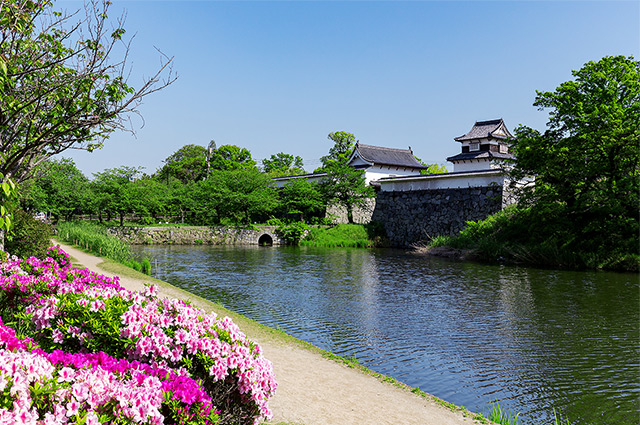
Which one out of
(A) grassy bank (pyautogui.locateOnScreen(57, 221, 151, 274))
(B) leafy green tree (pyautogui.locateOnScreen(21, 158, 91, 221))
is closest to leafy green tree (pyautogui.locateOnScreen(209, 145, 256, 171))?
(B) leafy green tree (pyautogui.locateOnScreen(21, 158, 91, 221))

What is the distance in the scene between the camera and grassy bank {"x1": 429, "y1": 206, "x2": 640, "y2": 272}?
17203 millimetres

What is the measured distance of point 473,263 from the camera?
20.3m

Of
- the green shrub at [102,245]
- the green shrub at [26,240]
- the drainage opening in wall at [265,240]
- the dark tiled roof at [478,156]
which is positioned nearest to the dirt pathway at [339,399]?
the green shrub at [26,240]

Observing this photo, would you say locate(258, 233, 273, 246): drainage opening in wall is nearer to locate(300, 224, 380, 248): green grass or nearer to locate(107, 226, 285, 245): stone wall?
locate(107, 226, 285, 245): stone wall

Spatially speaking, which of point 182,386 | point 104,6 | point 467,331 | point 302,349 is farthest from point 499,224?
point 182,386

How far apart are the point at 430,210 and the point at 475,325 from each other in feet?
69.8

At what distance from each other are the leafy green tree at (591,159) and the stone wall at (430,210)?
5.95m

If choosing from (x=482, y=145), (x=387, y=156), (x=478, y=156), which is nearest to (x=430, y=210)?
(x=387, y=156)

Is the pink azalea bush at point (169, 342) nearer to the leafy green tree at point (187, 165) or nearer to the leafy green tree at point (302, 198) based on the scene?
the leafy green tree at point (302, 198)

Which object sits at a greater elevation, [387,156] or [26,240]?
[387,156]

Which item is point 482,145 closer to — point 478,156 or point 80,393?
point 478,156

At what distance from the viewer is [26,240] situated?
35.9ft

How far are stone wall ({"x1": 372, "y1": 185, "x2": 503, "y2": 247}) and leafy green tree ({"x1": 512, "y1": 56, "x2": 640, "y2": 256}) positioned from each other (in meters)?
5.95

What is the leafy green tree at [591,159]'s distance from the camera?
17000mm
